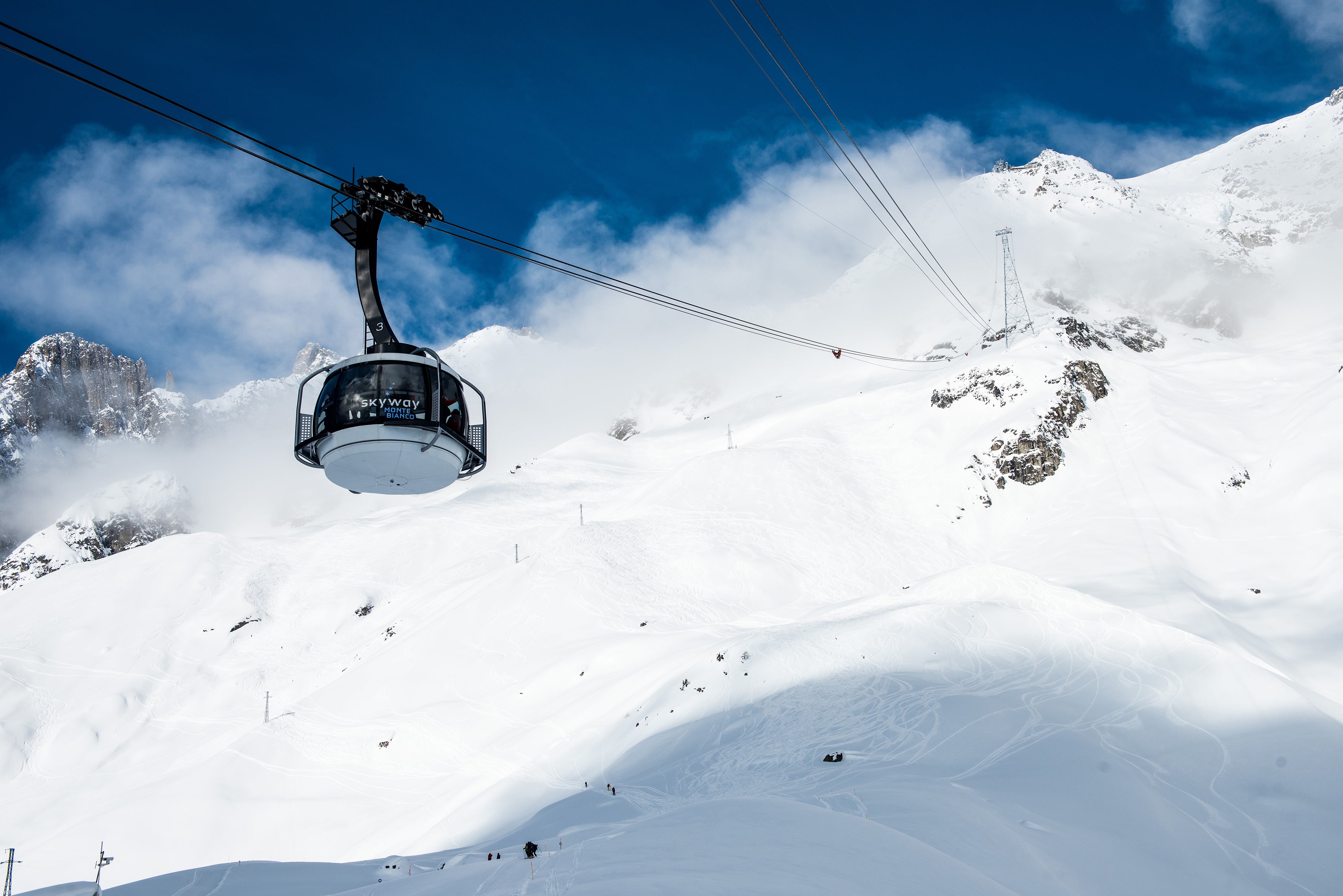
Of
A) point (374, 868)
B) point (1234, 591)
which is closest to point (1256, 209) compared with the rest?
point (1234, 591)

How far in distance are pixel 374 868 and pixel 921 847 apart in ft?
59.1

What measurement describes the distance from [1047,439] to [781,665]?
47824 millimetres

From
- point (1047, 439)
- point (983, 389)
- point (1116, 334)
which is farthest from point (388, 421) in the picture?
point (1116, 334)

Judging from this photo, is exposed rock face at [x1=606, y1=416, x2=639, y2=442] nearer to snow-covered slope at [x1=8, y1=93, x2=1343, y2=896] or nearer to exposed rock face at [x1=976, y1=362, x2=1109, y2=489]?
snow-covered slope at [x1=8, y1=93, x2=1343, y2=896]

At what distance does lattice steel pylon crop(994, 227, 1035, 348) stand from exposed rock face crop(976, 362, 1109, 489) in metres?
8.82

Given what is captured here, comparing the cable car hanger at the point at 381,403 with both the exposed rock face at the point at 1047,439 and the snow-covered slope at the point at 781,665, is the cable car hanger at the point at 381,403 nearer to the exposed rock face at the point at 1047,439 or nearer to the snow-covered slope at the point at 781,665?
the snow-covered slope at the point at 781,665

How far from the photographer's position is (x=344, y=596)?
6756 cm

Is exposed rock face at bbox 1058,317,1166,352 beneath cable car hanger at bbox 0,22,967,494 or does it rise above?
above

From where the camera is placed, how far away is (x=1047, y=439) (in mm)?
68750

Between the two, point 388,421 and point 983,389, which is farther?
point 983,389

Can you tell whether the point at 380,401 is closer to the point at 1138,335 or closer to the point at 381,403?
the point at 381,403

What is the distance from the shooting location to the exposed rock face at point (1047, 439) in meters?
67.2

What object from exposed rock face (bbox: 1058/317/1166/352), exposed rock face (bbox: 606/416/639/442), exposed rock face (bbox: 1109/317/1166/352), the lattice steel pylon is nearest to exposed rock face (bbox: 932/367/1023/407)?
the lattice steel pylon

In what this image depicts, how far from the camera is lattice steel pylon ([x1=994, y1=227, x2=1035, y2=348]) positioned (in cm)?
9012
